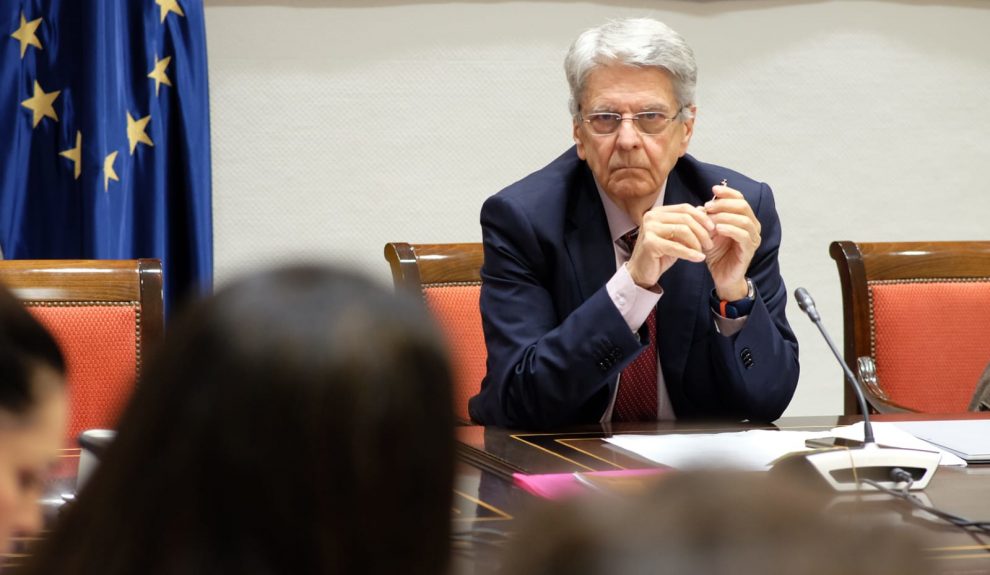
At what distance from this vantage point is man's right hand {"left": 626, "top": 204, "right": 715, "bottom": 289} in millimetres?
2273

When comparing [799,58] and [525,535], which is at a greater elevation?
[799,58]

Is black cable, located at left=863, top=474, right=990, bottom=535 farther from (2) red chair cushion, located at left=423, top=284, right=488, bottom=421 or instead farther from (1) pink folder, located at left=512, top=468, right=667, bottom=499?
(2) red chair cushion, located at left=423, top=284, right=488, bottom=421

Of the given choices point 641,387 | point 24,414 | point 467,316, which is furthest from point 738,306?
point 24,414

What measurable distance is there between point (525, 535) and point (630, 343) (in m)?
1.91

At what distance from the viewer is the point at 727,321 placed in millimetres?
2441

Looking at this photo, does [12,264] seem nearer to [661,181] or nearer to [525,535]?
[661,181]

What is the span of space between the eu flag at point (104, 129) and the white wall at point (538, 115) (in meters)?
0.29

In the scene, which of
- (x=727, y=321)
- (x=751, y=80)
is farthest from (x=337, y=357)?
(x=751, y=80)

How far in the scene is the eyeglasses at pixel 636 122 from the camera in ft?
8.54

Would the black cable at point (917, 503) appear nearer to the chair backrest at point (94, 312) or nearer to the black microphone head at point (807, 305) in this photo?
the black microphone head at point (807, 305)

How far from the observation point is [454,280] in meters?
2.87

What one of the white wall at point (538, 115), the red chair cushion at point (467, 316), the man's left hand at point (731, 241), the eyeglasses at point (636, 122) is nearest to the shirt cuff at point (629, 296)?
the man's left hand at point (731, 241)

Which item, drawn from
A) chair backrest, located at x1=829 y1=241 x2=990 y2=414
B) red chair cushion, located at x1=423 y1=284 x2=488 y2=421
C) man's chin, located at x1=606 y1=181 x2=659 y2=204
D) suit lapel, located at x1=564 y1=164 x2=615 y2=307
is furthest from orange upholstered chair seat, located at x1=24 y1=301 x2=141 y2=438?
chair backrest, located at x1=829 y1=241 x2=990 y2=414

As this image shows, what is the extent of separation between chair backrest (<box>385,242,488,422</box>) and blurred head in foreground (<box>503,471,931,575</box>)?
2401 mm
